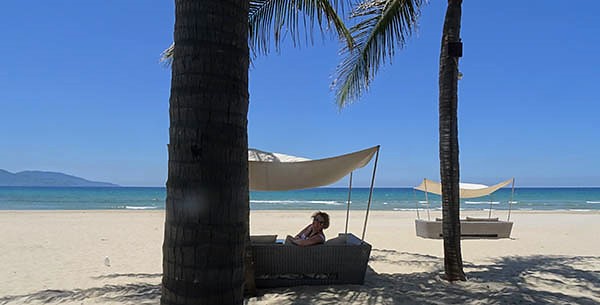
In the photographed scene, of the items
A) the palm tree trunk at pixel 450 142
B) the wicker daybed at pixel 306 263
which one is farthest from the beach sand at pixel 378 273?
the palm tree trunk at pixel 450 142

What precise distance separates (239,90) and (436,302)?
363cm

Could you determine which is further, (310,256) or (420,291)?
(310,256)

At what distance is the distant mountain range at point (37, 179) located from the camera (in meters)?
A: 137

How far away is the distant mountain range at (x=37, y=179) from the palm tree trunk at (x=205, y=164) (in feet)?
498

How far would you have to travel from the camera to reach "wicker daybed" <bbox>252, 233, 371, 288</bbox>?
16.7 ft

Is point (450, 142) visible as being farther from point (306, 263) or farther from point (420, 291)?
point (306, 263)

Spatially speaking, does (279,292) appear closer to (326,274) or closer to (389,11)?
(326,274)

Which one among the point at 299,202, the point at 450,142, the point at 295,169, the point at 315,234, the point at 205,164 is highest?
the point at 450,142

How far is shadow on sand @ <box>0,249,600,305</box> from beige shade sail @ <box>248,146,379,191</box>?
127cm

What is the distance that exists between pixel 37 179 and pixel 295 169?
16172cm

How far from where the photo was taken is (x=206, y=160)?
158 centimetres

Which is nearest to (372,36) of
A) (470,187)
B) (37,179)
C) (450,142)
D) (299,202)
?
(450,142)

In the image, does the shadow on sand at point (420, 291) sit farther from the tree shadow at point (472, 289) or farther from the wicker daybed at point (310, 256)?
the wicker daybed at point (310, 256)

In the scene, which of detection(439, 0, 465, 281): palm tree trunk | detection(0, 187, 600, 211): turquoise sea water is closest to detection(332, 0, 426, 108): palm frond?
detection(439, 0, 465, 281): palm tree trunk
